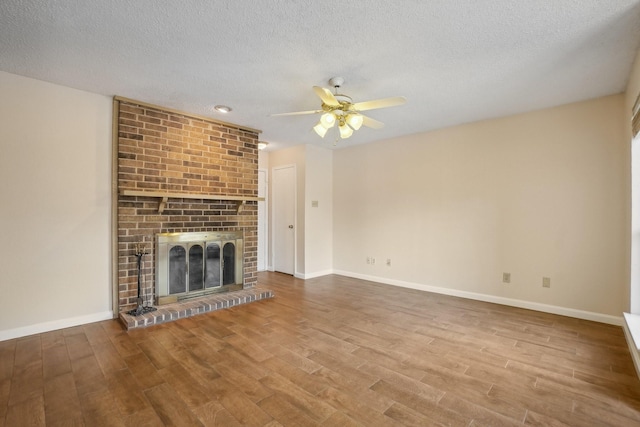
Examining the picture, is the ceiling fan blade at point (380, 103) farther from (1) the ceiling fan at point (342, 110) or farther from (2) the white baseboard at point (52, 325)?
(2) the white baseboard at point (52, 325)

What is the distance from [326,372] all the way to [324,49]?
2.43 m

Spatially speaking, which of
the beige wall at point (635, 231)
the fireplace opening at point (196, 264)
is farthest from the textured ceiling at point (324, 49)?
the fireplace opening at point (196, 264)

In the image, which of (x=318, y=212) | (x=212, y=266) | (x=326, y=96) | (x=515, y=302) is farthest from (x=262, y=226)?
(x=515, y=302)

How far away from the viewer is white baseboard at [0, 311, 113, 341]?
2.78 meters

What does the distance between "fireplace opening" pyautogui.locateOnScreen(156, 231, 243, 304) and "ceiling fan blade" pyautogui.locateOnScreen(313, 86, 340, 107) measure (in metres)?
2.44

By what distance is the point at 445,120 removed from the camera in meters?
4.06

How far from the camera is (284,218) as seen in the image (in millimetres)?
5914

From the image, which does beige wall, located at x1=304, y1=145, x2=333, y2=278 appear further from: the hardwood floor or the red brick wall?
the hardwood floor

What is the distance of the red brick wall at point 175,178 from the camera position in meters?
3.38

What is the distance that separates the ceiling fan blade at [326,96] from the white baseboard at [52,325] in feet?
10.5

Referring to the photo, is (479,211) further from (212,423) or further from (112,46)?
(112,46)

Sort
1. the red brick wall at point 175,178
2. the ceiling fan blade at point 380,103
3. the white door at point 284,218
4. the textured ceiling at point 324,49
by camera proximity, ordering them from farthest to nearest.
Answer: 1. the white door at point 284,218
2. the red brick wall at point 175,178
3. the ceiling fan blade at point 380,103
4. the textured ceiling at point 324,49

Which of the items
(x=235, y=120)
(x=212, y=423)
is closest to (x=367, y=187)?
(x=235, y=120)

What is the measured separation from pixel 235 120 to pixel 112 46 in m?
1.85
